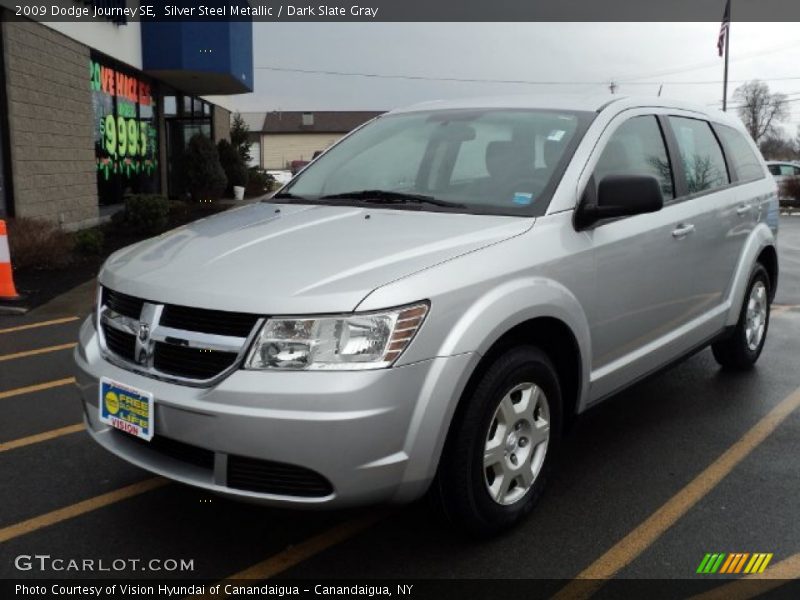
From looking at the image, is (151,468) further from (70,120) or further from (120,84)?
(120,84)

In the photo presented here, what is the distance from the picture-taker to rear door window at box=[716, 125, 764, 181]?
17.1 feet

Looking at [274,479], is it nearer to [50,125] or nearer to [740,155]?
[740,155]

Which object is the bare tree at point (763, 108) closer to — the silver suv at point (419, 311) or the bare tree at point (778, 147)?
the bare tree at point (778, 147)

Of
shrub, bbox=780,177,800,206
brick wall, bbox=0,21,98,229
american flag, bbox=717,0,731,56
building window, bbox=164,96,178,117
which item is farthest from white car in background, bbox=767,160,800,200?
brick wall, bbox=0,21,98,229

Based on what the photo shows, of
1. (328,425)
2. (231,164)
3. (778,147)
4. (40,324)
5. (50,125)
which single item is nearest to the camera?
(328,425)

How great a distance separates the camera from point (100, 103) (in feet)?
51.3

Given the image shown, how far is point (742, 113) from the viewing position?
7862 cm

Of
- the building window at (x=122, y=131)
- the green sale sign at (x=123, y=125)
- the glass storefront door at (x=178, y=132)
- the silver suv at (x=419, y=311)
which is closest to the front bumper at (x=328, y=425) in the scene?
the silver suv at (x=419, y=311)

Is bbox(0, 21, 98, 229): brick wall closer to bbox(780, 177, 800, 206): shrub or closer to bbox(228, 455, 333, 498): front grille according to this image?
bbox(228, 455, 333, 498): front grille

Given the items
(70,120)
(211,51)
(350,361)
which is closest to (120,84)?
(211,51)

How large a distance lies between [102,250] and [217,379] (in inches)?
392

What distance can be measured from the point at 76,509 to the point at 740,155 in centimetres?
459

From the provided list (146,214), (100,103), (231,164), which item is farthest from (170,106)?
(146,214)

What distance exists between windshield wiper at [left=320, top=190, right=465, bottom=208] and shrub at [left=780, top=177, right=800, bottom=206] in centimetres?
2558
